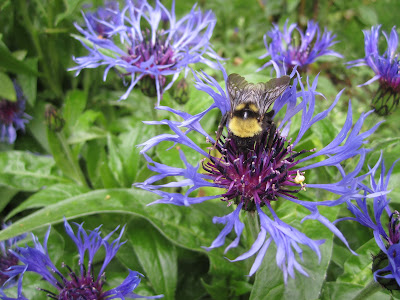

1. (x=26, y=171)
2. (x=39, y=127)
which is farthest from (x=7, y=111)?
(x=26, y=171)

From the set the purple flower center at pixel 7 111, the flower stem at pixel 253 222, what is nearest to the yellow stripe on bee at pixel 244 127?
the flower stem at pixel 253 222

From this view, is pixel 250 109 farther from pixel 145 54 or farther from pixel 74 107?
pixel 74 107

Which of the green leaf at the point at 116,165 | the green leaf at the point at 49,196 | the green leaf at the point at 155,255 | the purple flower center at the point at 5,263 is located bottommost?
the purple flower center at the point at 5,263

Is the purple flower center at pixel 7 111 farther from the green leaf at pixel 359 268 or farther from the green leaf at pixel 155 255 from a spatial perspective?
the green leaf at pixel 359 268

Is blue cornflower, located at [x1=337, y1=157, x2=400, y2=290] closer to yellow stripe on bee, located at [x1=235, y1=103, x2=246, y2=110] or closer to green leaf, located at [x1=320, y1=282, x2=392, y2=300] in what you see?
green leaf, located at [x1=320, y1=282, x2=392, y2=300]

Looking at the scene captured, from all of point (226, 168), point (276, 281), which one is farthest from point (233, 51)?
point (276, 281)

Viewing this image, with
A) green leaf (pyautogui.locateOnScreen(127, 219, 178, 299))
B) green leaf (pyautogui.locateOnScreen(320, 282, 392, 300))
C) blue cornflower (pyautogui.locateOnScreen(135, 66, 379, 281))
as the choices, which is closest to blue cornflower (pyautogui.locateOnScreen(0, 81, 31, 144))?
green leaf (pyautogui.locateOnScreen(127, 219, 178, 299))

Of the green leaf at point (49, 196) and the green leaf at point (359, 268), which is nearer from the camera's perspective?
the green leaf at point (359, 268)
